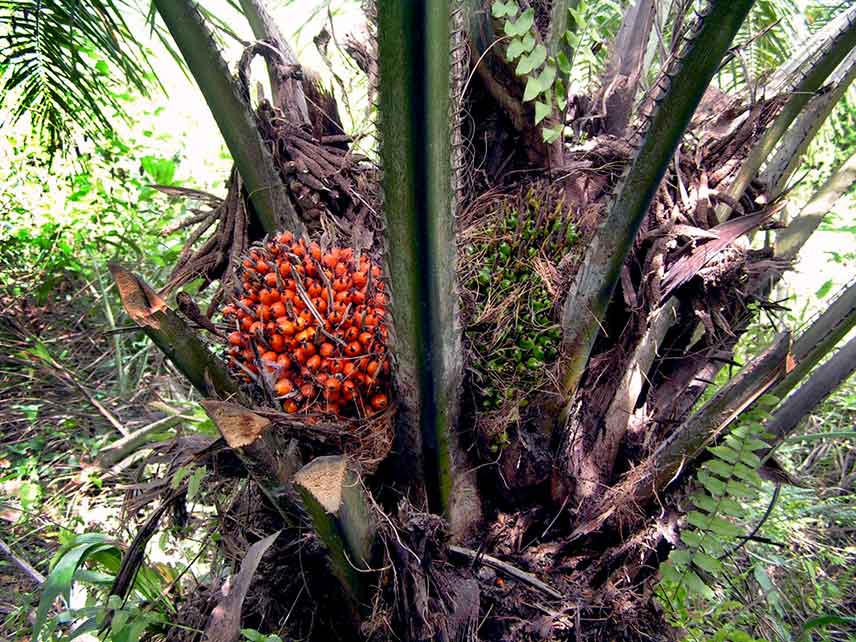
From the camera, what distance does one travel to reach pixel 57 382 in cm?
350

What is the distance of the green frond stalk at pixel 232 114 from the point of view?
1.40m

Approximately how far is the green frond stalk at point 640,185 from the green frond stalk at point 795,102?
581 millimetres

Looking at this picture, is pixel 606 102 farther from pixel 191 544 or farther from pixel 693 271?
pixel 191 544

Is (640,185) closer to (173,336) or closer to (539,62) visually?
(539,62)

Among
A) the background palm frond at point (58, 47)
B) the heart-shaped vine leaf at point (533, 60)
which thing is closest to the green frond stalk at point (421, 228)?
the heart-shaped vine leaf at point (533, 60)

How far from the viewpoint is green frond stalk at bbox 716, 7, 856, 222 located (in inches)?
60.9

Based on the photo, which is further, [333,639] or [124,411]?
[124,411]

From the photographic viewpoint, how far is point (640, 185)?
4.16 ft

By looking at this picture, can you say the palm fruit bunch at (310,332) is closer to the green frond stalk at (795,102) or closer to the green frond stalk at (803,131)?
the green frond stalk at (795,102)

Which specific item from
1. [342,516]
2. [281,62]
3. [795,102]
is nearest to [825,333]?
[795,102]

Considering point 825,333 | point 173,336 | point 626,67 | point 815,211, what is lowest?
point 825,333

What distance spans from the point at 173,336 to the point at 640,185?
973 millimetres

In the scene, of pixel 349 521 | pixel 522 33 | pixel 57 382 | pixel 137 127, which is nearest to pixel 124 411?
pixel 57 382

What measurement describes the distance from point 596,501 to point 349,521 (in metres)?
0.75
